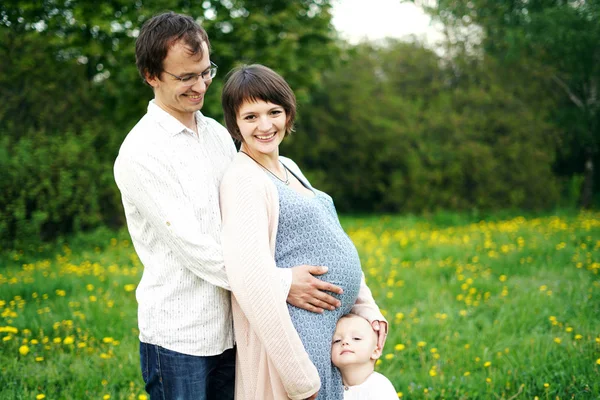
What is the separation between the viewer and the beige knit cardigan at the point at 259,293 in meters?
1.88

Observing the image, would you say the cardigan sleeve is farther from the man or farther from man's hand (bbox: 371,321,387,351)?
man's hand (bbox: 371,321,387,351)

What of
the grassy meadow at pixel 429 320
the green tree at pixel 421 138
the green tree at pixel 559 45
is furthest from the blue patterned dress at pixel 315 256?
the green tree at pixel 421 138

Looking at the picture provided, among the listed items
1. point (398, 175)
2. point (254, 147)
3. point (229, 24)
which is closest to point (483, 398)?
point (254, 147)

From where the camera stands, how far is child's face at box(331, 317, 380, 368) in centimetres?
221

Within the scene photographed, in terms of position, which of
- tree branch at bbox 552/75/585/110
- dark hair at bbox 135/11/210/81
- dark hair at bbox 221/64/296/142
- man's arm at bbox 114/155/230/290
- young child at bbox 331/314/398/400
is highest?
tree branch at bbox 552/75/585/110

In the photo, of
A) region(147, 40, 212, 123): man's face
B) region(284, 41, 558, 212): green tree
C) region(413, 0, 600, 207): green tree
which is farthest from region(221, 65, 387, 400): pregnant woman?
region(284, 41, 558, 212): green tree

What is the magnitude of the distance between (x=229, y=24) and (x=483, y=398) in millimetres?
9455

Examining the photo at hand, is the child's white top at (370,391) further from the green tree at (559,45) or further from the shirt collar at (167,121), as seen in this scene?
the green tree at (559,45)

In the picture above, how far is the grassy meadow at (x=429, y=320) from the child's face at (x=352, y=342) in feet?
3.35

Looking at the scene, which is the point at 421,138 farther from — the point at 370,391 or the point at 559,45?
the point at 370,391

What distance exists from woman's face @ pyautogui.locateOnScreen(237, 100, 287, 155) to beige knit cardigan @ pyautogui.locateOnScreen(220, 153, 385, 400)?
107mm

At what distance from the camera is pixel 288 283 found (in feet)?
6.37

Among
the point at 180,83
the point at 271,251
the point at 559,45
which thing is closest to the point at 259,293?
the point at 271,251

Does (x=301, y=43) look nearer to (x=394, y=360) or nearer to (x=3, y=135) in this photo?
(x=3, y=135)
